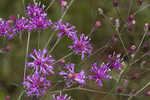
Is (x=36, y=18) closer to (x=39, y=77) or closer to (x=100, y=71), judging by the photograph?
(x=39, y=77)

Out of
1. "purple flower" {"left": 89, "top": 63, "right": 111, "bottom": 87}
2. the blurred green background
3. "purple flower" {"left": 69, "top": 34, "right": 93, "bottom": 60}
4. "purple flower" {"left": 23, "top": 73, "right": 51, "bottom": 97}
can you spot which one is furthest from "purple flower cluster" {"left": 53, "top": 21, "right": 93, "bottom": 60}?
the blurred green background

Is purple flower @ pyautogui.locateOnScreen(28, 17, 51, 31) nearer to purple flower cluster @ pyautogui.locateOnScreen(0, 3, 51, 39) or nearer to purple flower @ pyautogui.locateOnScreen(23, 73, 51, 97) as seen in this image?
purple flower cluster @ pyautogui.locateOnScreen(0, 3, 51, 39)

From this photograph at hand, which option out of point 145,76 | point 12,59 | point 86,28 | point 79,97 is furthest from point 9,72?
point 145,76

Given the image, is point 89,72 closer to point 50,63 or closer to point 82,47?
point 82,47

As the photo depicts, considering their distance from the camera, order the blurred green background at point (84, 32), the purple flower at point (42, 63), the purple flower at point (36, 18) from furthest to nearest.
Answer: the blurred green background at point (84, 32)
the purple flower at point (36, 18)
the purple flower at point (42, 63)

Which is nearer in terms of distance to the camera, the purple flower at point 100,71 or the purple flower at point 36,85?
the purple flower at point 36,85

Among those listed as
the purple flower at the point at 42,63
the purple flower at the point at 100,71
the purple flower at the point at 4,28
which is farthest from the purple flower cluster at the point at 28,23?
the purple flower at the point at 100,71

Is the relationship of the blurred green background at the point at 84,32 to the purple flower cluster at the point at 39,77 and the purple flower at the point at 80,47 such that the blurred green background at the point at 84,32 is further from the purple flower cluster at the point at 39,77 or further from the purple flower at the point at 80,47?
the purple flower cluster at the point at 39,77
